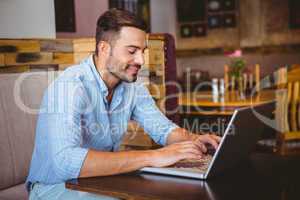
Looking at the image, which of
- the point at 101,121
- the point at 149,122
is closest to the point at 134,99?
the point at 149,122

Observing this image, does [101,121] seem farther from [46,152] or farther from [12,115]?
[12,115]

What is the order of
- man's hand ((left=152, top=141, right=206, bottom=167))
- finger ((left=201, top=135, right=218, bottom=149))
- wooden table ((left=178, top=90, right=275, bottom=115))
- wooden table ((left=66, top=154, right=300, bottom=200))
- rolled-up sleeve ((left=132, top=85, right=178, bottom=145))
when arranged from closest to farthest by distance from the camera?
wooden table ((left=66, top=154, right=300, bottom=200)) < man's hand ((left=152, top=141, right=206, bottom=167)) < finger ((left=201, top=135, right=218, bottom=149)) < rolled-up sleeve ((left=132, top=85, right=178, bottom=145)) < wooden table ((left=178, top=90, right=275, bottom=115))

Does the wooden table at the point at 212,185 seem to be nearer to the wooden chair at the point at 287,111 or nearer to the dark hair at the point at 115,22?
the dark hair at the point at 115,22

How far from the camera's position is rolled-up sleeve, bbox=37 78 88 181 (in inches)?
59.7

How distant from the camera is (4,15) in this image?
2.66 meters

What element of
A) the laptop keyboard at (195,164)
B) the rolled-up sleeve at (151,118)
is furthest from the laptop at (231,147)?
the rolled-up sleeve at (151,118)

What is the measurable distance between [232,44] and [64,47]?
5814 mm

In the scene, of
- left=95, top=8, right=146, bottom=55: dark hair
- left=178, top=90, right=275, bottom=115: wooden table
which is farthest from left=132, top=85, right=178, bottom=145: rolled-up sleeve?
left=178, top=90, right=275, bottom=115: wooden table

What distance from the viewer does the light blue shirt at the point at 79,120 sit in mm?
1556

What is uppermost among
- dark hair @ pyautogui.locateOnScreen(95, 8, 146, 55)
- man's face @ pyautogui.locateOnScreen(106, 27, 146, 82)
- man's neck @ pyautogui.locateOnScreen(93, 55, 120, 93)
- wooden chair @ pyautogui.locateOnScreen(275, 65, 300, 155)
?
dark hair @ pyautogui.locateOnScreen(95, 8, 146, 55)

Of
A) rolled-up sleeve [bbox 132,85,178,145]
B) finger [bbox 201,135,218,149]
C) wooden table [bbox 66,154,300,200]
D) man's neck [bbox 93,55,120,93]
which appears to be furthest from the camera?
rolled-up sleeve [bbox 132,85,178,145]

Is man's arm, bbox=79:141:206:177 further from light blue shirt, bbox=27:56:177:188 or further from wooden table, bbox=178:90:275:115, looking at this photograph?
wooden table, bbox=178:90:275:115

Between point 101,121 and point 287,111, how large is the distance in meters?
3.18

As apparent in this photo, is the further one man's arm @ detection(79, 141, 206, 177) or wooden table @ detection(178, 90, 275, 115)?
wooden table @ detection(178, 90, 275, 115)
